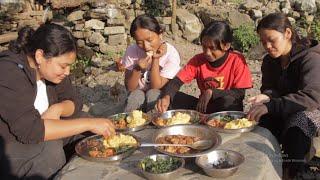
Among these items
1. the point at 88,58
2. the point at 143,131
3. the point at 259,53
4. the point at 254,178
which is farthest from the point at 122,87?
the point at 254,178

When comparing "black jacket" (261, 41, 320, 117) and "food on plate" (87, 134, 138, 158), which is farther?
"black jacket" (261, 41, 320, 117)

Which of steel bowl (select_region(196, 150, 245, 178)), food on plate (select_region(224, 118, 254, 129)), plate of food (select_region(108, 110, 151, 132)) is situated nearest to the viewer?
steel bowl (select_region(196, 150, 245, 178))

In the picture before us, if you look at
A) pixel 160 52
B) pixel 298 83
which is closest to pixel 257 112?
pixel 298 83

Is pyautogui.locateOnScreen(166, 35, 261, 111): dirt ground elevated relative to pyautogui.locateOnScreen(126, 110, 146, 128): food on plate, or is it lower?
lower

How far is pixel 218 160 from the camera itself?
3016mm

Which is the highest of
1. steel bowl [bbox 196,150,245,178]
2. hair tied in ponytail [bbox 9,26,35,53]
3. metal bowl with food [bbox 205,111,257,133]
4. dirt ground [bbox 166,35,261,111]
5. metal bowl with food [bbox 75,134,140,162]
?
hair tied in ponytail [bbox 9,26,35,53]

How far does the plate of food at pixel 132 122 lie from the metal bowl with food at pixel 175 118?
0.29 ft

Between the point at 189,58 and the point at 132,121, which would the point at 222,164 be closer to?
the point at 132,121

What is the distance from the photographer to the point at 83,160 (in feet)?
10.5

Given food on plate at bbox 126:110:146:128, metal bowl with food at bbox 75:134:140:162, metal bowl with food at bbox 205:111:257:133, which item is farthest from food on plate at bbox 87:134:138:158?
metal bowl with food at bbox 205:111:257:133

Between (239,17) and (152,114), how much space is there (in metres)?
6.86

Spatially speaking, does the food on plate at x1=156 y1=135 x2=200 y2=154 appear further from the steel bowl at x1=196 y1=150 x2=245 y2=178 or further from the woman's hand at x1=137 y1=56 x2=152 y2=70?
the woman's hand at x1=137 y1=56 x2=152 y2=70

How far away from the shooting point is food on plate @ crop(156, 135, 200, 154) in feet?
10.2

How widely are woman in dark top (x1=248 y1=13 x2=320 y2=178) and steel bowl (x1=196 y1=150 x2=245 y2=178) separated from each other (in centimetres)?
67
